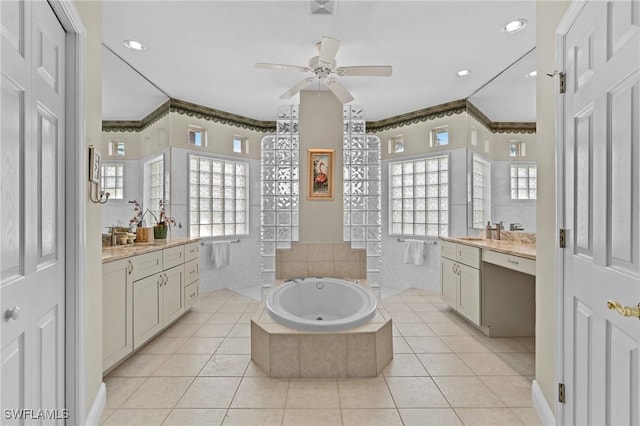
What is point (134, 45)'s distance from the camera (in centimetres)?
272

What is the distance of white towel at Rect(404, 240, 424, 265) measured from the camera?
4484 millimetres

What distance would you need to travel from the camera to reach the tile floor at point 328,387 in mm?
1766

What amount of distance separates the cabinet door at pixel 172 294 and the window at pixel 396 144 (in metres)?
3.46

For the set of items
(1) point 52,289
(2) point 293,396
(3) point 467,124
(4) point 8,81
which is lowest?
(2) point 293,396

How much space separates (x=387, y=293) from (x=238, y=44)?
3624 millimetres

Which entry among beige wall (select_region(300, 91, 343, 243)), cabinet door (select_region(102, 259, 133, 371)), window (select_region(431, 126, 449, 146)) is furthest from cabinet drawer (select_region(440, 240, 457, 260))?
cabinet door (select_region(102, 259, 133, 371))

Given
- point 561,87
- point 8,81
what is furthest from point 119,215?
point 561,87

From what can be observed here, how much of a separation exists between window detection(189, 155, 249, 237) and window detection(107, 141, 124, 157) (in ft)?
5.00

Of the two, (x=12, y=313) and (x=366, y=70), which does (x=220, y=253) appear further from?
(x=12, y=313)

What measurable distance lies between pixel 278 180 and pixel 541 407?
2.95m

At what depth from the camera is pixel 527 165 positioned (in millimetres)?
2699

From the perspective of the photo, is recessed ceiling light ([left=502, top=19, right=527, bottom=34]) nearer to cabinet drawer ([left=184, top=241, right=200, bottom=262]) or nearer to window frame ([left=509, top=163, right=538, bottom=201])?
window frame ([left=509, top=163, right=538, bottom=201])

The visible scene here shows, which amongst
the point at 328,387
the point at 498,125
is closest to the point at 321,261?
the point at 328,387

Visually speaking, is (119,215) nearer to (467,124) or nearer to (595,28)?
(595,28)
